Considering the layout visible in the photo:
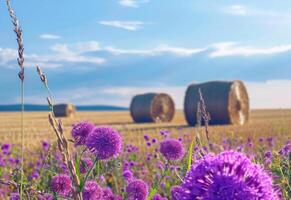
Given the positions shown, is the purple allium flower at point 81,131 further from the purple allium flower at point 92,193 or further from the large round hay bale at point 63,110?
the large round hay bale at point 63,110

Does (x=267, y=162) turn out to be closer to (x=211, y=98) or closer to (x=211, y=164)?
(x=211, y=164)

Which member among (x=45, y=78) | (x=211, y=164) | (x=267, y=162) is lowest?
(x=267, y=162)

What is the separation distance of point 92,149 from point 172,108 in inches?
867

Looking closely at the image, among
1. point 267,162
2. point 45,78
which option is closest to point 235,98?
point 267,162

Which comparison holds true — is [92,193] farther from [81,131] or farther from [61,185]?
[81,131]

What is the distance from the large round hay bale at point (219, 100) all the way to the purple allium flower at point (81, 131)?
1784cm

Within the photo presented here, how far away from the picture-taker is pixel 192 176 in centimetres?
151

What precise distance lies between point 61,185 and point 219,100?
1841 cm

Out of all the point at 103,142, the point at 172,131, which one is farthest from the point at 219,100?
the point at 103,142

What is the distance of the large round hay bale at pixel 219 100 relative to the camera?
20.7m

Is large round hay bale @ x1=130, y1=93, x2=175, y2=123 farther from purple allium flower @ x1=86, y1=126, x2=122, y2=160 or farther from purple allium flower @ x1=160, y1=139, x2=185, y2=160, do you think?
purple allium flower @ x1=86, y1=126, x2=122, y2=160

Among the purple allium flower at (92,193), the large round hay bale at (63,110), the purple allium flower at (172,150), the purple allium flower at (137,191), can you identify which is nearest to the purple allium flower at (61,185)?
the purple allium flower at (92,193)

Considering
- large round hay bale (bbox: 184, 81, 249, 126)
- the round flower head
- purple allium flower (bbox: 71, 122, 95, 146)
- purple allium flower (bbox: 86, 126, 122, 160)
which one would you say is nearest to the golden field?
large round hay bale (bbox: 184, 81, 249, 126)

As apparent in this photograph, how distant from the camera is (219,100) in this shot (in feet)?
67.9
